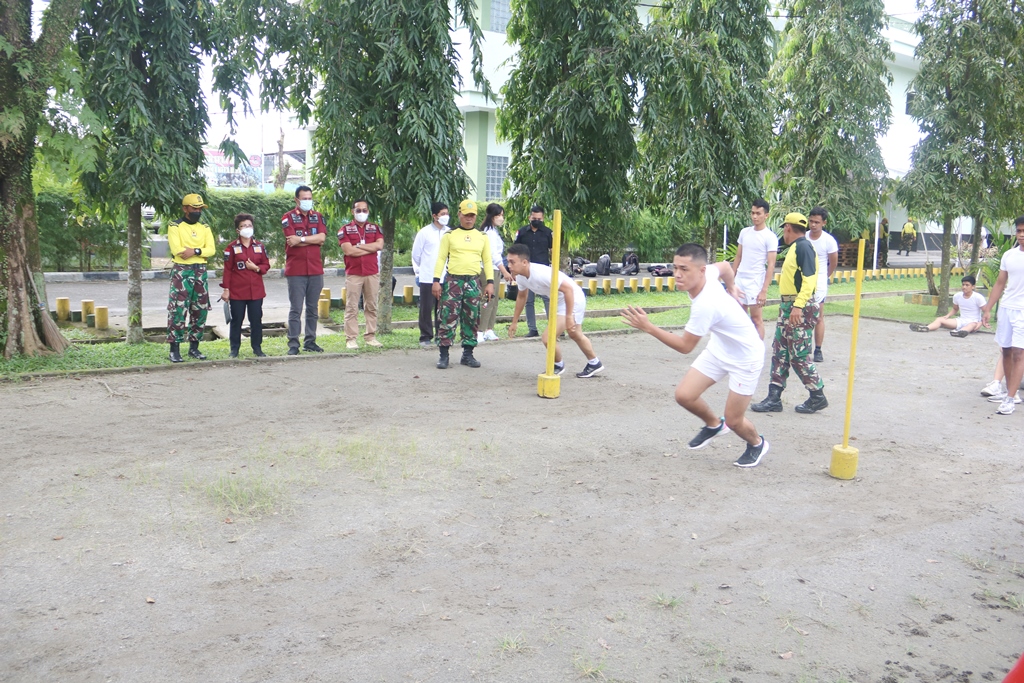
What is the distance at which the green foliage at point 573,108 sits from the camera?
45.0 feet

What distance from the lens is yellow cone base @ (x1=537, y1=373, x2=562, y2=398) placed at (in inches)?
384

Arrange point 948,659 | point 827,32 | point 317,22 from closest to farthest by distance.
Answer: point 948,659 → point 317,22 → point 827,32

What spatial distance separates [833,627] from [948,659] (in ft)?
1.73

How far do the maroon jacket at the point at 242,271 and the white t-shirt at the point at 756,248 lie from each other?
6.06 metres

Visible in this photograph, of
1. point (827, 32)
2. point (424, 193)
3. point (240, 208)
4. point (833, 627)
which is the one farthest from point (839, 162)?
point (833, 627)

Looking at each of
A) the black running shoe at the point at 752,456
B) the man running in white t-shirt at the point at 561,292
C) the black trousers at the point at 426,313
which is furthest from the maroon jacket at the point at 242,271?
the black running shoe at the point at 752,456

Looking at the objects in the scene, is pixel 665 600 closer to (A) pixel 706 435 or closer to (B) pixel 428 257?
(A) pixel 706 435

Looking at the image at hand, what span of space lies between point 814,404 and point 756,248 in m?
2.98

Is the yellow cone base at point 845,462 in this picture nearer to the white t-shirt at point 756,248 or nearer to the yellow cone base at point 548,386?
the yellow cone base at point 548,386

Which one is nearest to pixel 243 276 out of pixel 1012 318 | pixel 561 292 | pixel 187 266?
pixel 187 266

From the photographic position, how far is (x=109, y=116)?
11570 millimetres

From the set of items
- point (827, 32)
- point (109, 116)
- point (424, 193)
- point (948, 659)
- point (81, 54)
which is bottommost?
point (948, 659)

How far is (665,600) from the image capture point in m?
4.85

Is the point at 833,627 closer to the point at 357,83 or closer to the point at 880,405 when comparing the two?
the point at 880,405
